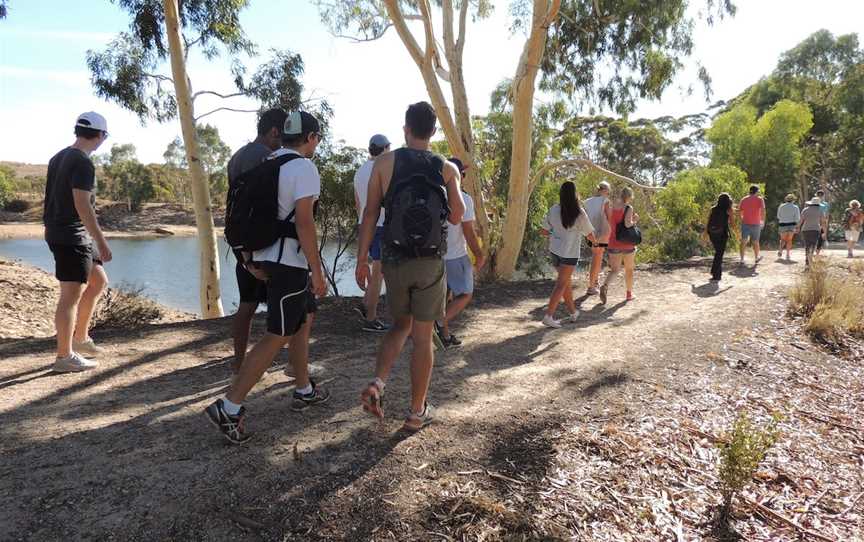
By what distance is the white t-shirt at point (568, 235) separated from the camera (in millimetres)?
5832

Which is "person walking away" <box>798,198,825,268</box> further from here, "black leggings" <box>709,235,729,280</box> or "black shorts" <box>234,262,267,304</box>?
"black shorts" <box>234,262,267,304</box>

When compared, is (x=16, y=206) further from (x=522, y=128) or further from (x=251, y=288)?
(x=251, y=288)

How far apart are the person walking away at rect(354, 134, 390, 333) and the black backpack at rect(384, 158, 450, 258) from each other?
1.49 m

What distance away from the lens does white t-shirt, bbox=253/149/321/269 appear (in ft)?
8.79

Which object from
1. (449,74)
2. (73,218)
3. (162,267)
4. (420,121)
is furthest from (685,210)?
(162,267)

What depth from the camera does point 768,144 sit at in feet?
86.7

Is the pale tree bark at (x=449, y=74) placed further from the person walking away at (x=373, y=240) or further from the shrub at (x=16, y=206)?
the shrub at (x=16, y=206)

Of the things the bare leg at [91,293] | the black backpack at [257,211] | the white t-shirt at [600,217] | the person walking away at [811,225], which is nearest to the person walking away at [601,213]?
the white t-shirt at [600,217]

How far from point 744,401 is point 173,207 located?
62745 millimetres

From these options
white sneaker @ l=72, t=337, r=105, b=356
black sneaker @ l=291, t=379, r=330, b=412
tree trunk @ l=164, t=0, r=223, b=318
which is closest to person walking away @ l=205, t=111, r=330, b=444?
black sneaker @ l=291, t=379, r=330, b=412

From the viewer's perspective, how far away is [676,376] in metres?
4.60

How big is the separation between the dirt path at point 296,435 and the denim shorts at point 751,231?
625cm

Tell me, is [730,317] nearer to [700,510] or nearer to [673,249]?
[700,510]

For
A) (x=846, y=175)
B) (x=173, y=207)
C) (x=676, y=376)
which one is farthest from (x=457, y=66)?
(x=173, y=207)
